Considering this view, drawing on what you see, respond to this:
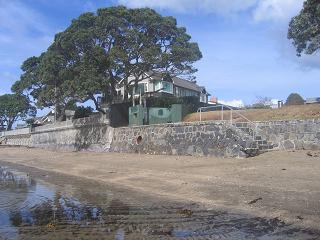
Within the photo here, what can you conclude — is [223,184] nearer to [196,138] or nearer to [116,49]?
[196,138]

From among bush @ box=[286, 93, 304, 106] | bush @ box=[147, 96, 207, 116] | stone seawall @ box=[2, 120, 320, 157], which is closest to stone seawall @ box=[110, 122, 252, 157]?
stone seawall @ box=[2, 120, 320, 157]

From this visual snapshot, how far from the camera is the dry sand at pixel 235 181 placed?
12058 mm

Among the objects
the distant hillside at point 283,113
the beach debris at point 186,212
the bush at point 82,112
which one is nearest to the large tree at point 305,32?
the distant hillside at point 283,113

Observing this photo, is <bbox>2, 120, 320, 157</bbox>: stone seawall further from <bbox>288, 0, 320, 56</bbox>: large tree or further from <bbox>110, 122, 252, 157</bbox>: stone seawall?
<bbox>288, 0, 320, 56</bbox>: large tree

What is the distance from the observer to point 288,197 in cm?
1284

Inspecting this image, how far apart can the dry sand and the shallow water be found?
2.77 feet

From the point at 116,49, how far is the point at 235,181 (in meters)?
21.5

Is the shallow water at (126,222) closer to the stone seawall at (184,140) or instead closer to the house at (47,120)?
the stone seawall at (184,140)

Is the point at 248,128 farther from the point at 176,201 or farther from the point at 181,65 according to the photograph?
the point at 181,65

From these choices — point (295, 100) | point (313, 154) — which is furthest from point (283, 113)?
point (295, 100)

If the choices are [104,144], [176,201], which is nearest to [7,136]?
[104,144]

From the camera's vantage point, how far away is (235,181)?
54.7 ft

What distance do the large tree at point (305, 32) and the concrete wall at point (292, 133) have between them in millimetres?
5979

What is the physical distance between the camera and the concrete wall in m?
21.6
